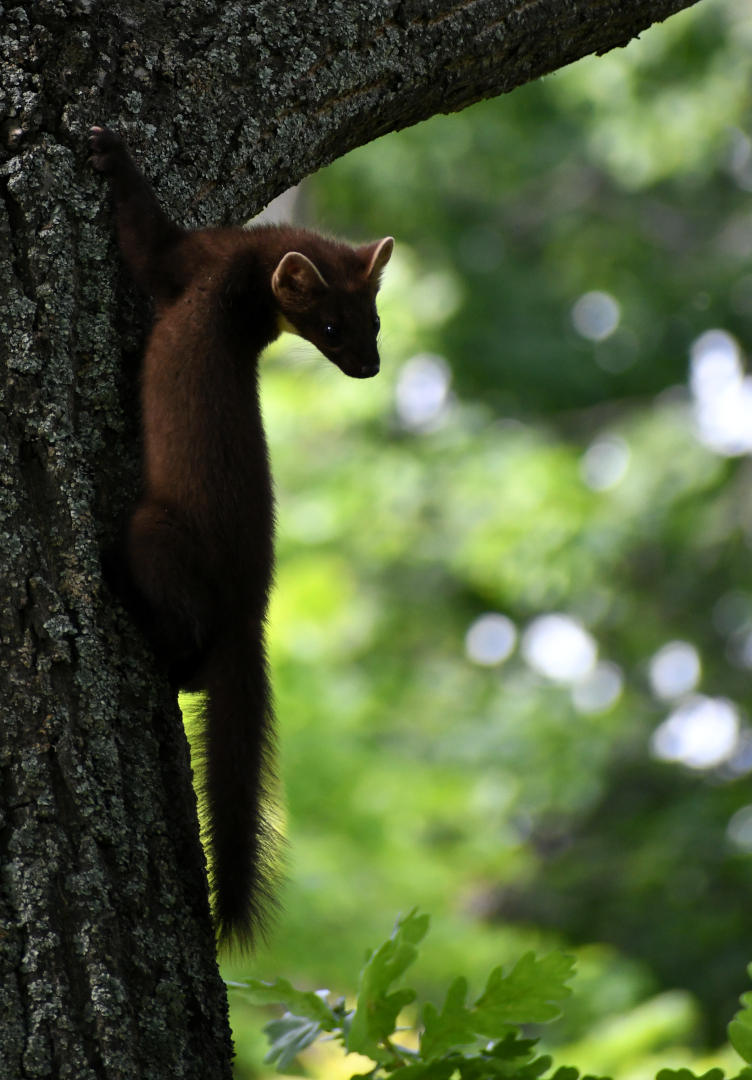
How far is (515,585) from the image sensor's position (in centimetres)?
806

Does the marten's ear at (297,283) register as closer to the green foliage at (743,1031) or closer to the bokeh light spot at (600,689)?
the green foliage at (743,1031)

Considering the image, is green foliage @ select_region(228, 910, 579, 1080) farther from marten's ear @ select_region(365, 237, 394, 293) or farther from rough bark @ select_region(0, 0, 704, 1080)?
marten's ear @ select_region(365, 237, 394, 293)

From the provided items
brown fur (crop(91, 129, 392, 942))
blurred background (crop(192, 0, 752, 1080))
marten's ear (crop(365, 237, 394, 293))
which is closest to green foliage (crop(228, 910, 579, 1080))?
brown fur (crop(91, 129, 392, 942))

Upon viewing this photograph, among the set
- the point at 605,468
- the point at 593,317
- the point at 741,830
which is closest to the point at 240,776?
the point at 605,468

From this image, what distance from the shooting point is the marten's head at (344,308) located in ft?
9.11

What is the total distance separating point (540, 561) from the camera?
7.89 m

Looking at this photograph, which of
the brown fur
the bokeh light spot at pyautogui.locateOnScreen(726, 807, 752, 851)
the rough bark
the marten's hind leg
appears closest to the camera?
the rough bark

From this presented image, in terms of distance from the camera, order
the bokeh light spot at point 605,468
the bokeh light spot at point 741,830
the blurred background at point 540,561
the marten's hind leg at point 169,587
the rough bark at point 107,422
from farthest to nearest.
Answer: the bokeh light spot at point 741,830 < the bokeh light spot at point 605,468 < the blurred background at point 540,561 < the marten's hind leg at point 169,587 < the rough bark at point 107,422

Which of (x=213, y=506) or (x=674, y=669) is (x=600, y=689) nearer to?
(x=674, y=669)

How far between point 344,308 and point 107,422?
38.8 inches

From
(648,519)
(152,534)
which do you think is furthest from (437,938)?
(152,534)

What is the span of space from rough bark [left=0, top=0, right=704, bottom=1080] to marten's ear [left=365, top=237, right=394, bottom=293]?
0.36 meters

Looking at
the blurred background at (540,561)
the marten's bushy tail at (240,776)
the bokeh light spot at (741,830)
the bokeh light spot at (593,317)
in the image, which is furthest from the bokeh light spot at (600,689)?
the marten's bushy tail at (240,776)

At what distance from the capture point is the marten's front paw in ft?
6.79
